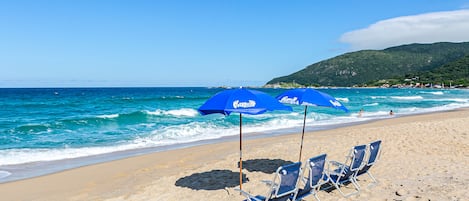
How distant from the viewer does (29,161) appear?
11.0m

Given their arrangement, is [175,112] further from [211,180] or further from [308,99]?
[308,99]

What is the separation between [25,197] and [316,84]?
152643mm

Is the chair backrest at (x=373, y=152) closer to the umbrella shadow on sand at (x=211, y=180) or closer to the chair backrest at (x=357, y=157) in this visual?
the chair backrest at (x=357, y=157)

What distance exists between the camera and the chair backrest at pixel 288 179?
4.82 m

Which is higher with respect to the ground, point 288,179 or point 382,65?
point 382,65

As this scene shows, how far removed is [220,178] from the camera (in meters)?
7.70

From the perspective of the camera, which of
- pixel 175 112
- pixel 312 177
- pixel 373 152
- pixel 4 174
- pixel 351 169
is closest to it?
pixel 312 177

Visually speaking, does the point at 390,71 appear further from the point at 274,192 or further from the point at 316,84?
the point at 274,192

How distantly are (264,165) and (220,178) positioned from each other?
1.49 m

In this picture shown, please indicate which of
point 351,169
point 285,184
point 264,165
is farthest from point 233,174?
point 285,184

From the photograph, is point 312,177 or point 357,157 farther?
point 357,157

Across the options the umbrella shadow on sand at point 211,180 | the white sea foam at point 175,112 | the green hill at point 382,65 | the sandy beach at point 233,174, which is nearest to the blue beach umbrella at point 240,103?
the sandy beach at point 233,174

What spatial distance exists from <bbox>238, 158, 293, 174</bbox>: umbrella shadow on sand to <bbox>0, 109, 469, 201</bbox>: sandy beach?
0.02 metres

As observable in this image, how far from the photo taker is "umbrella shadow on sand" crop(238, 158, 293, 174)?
27.1 ft
